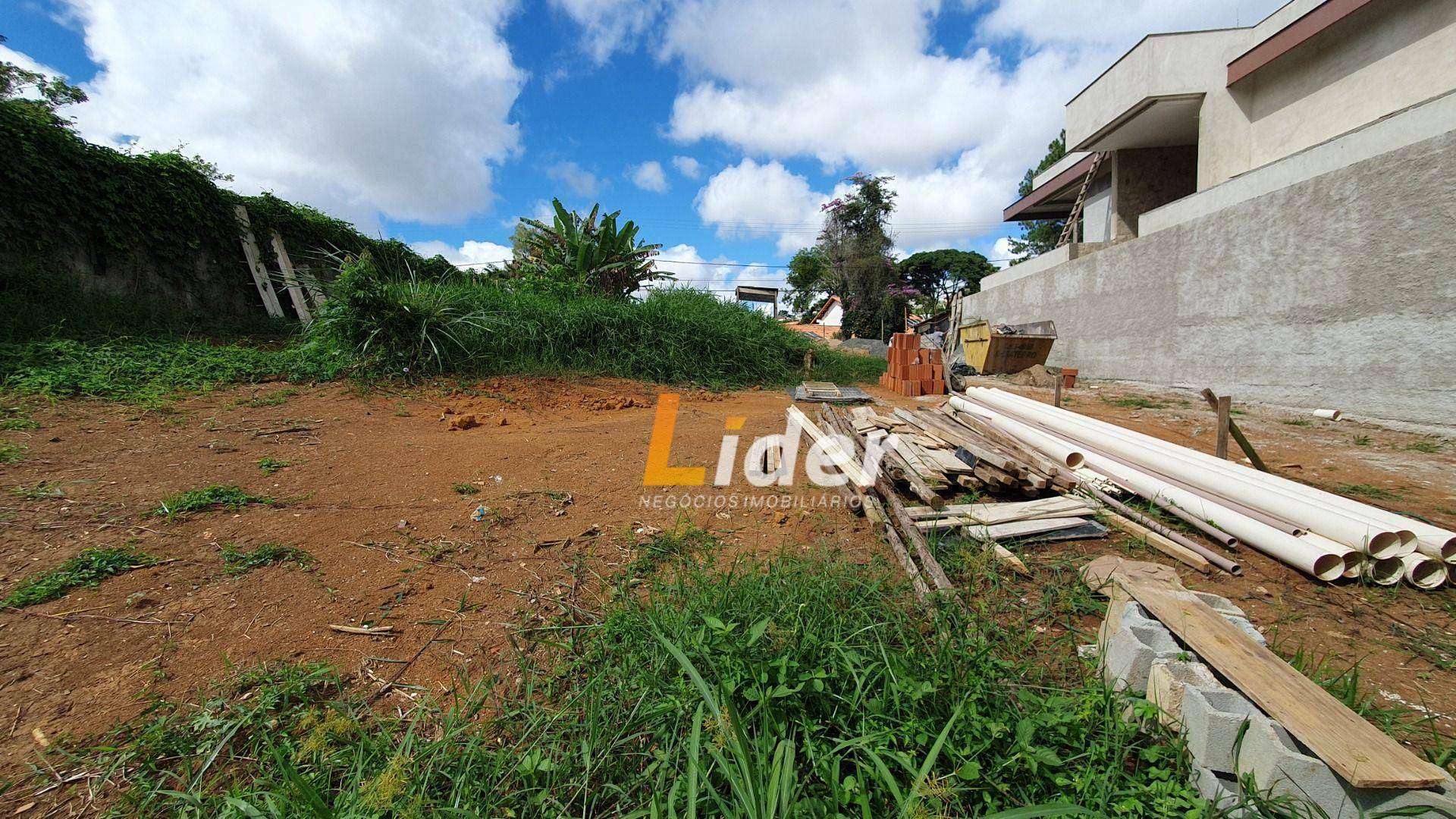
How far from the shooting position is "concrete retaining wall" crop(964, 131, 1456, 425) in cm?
457

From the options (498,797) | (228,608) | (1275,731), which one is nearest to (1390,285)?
(1275,731)

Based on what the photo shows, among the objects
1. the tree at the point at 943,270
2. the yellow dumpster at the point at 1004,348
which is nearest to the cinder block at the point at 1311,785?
the yellow dumpster at the point at 1004,348

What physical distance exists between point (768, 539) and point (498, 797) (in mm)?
1831

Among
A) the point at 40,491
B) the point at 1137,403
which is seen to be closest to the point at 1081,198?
the point at 1137,403

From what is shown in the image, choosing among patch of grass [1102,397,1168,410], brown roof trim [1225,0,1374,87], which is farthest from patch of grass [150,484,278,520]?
brown roof trim [1225,0,1374,87]

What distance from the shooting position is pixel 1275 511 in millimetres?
2639

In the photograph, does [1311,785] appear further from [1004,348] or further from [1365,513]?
[1004,348]

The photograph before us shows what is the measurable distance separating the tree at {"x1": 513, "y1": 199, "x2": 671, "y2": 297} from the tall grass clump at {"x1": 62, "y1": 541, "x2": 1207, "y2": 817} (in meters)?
9.09

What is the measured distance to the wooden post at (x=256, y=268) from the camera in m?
7.66

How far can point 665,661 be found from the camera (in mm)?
1652

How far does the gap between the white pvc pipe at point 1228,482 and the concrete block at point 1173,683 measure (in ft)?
5.81

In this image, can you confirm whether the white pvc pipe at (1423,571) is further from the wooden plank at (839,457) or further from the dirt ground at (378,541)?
the wooden plank at (839,457)

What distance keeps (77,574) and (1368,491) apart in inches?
284

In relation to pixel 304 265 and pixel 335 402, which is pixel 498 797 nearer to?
pixel 335 402
